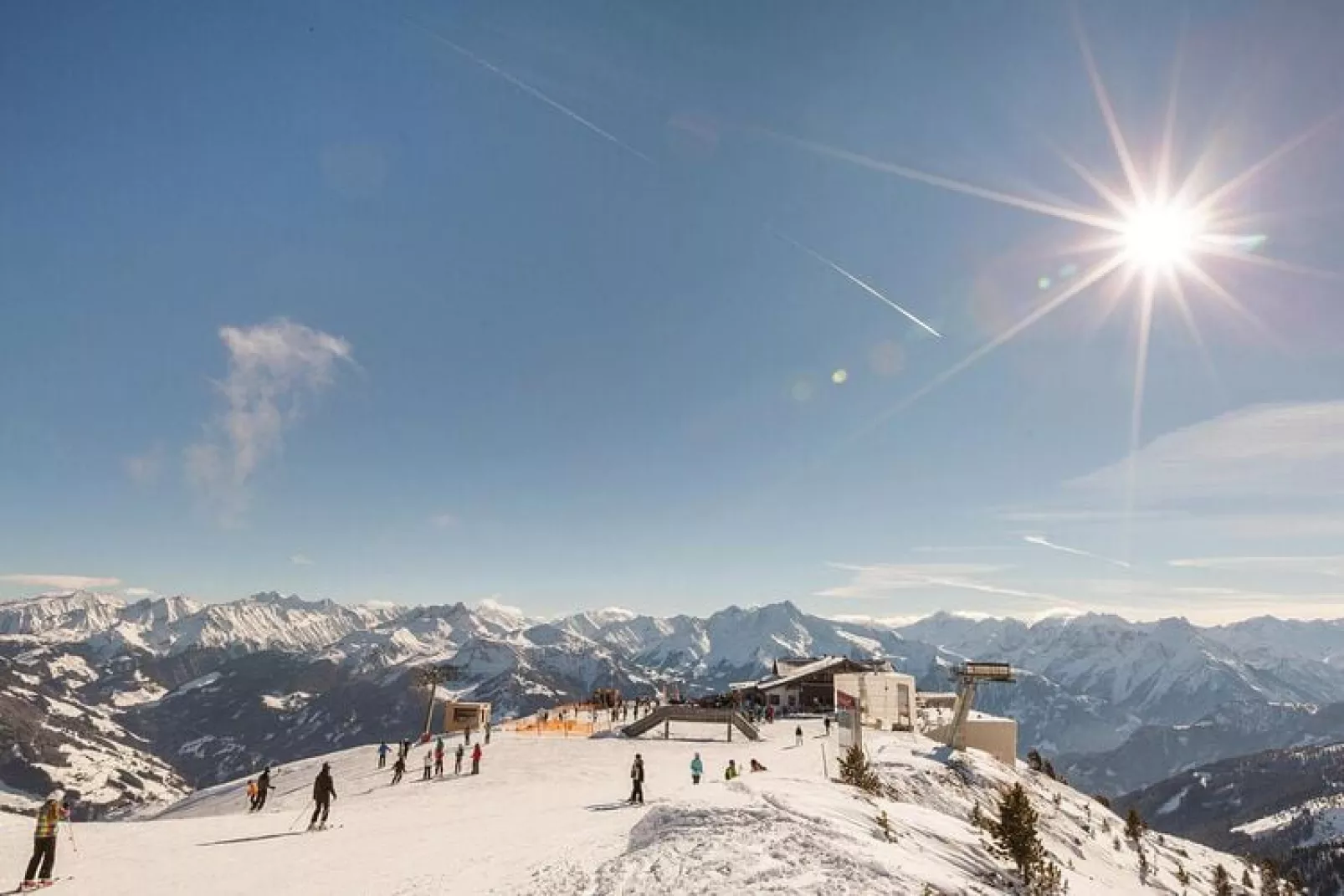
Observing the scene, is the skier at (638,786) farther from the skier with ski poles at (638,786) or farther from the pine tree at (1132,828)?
the pine tree at (1132,828)

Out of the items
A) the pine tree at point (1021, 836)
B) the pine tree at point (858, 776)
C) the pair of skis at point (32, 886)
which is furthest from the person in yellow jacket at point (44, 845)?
the pine tree at point (858, 776)

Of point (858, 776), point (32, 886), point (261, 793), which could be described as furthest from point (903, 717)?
point (32, 886)

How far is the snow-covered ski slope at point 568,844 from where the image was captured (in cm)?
1345

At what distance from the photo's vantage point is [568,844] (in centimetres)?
Result: 1750

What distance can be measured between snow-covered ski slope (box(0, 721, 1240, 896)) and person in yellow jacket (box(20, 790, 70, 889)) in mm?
549

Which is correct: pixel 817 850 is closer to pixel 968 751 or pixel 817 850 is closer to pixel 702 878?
pixel 702 878

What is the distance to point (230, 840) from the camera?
20672mm

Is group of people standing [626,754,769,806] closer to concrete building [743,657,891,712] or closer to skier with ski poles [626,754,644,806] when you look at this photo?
skier with ski poles [626,754,644,806]

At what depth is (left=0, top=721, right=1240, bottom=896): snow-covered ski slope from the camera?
1345 cm

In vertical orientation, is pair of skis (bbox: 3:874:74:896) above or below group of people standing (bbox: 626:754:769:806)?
below

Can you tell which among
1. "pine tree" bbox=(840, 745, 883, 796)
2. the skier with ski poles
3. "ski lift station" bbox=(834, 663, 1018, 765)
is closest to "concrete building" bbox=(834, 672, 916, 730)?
"ski lift station" bbox=(834, 663, 1018, 765)

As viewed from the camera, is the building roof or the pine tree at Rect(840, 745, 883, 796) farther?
the building roof

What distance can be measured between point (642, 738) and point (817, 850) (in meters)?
37.2

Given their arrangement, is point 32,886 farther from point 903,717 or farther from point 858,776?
point 903,717
